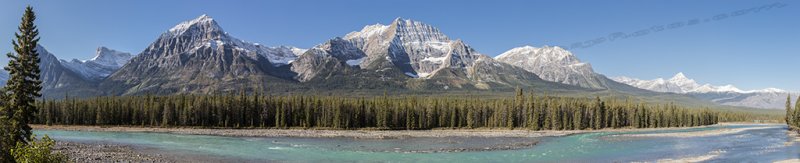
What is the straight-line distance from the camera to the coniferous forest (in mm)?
157375

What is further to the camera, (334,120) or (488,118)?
(488,118)

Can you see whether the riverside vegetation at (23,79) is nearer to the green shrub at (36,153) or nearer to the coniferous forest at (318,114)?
the green shrub at (36,153)

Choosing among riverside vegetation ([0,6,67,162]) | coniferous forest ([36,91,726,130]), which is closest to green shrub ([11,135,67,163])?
riverside vegetation ([0,6,67,162])

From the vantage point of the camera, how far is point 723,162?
205 feet

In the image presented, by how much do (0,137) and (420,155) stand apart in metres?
50.3

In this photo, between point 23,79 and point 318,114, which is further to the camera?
point 318,114

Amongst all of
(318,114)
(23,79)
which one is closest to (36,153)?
(23,79)

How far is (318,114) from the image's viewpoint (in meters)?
160

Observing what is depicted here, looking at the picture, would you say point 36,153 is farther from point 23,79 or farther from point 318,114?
point 318,114

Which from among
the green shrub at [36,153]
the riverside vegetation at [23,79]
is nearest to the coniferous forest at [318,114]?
the riverside vegetation at [23,79]

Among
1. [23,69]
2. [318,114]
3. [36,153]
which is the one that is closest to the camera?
[36,153]

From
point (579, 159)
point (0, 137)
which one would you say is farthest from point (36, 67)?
point (579, 159)

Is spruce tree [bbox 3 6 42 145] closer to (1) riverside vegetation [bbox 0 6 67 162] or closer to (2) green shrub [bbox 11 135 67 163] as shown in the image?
(1) riverside vegetation [bbox 0 6 67 162]

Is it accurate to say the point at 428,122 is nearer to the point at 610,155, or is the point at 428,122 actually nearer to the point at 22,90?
the point at 610,155
